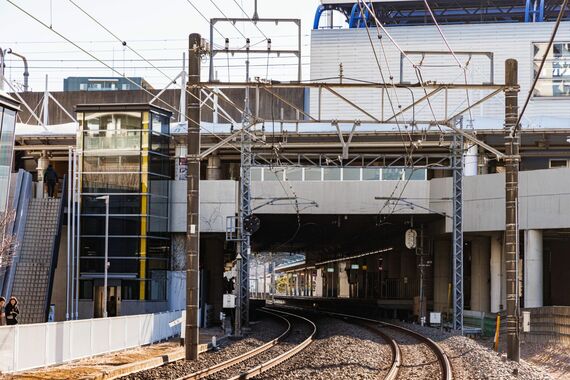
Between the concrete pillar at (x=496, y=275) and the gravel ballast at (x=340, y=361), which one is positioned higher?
the concrete pillar at (x=496, y=275)

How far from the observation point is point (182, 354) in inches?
1145

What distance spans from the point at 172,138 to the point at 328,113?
13.7m

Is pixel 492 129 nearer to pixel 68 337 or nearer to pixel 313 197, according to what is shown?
pixel 313 197

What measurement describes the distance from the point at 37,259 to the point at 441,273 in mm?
26768

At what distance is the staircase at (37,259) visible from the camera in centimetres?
4447

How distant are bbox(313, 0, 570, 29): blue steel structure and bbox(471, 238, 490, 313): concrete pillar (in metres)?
17.0

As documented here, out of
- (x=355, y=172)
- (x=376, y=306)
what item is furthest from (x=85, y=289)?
(x=376, y=306)

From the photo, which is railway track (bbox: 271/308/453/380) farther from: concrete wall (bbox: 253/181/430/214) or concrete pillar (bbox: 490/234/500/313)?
concrete wall (bbox: 253/181/430/214)

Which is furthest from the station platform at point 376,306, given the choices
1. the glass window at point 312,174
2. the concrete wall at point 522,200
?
the concrete wall at point 522,200

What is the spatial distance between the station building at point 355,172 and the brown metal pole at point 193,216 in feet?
31.9

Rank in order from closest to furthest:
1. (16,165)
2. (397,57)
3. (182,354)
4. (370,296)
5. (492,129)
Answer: (182,354) → (492,129) → (16,165) → (397,57) → (370,296)

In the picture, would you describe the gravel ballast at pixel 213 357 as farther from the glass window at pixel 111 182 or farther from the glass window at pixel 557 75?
the glass window at pixel 557 75

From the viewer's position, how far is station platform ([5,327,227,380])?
71.8ft

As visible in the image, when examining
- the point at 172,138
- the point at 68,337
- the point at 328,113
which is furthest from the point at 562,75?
the point at 68,337
